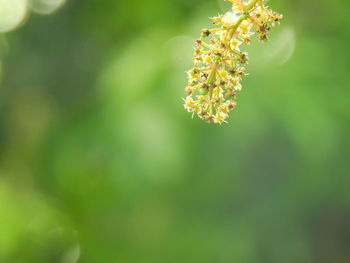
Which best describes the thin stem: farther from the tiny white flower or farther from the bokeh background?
the bokeh background

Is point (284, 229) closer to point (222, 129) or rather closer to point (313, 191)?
point (313, 191)

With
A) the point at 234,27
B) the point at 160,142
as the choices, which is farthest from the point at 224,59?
the point at 160,142

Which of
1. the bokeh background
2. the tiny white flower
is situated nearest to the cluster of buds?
the tiny white flower

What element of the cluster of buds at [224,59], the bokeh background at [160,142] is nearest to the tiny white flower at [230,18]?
the cluster of buds at [224,59]

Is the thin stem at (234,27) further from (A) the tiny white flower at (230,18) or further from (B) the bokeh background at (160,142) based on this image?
(B) the bokeh background at (160,142)

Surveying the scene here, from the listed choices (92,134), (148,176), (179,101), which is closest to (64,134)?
(92,134)

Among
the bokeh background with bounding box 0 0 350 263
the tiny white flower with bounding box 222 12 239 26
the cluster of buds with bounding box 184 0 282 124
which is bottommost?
the cluster of buds with bounding box 184 0 282 124
